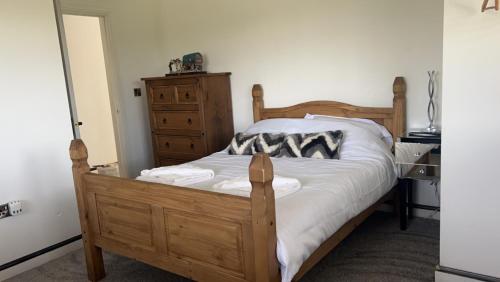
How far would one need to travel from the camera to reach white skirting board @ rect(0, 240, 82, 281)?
2762mm

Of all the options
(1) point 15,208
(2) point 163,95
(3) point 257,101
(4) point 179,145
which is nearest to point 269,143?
(3) point 257,101

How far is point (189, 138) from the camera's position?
4.04 m

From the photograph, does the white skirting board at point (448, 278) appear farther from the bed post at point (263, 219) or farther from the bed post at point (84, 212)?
the bed post at point (84, 212)

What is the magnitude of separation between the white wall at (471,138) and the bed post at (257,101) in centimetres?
215

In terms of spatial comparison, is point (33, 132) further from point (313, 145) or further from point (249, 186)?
point (313, 145)

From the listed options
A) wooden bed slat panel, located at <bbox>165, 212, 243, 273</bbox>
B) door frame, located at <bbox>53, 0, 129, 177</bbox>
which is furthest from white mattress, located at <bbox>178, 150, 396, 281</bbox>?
door frame, located at <bbox>53, 0, 129, 177</bbox>

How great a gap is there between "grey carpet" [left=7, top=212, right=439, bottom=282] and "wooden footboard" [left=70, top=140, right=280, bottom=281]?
255 millimetres

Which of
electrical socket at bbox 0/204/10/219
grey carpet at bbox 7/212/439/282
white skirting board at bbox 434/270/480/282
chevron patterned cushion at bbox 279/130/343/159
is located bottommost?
grey carpet at bbox 7/212/439/282

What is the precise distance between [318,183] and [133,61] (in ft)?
9.75

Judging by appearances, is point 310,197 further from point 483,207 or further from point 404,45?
point 404,45

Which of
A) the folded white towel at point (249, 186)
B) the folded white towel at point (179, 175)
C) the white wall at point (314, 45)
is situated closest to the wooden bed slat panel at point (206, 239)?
the folded white towel at point (249, 186)

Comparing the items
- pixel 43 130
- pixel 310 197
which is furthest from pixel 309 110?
pixel 43 130

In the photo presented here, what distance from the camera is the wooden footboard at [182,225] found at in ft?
5.66

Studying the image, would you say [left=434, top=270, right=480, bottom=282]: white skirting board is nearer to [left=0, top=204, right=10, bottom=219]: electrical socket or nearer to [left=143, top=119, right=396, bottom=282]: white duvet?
[left=143, top=119, right=396, bottom=282]: white duvet
